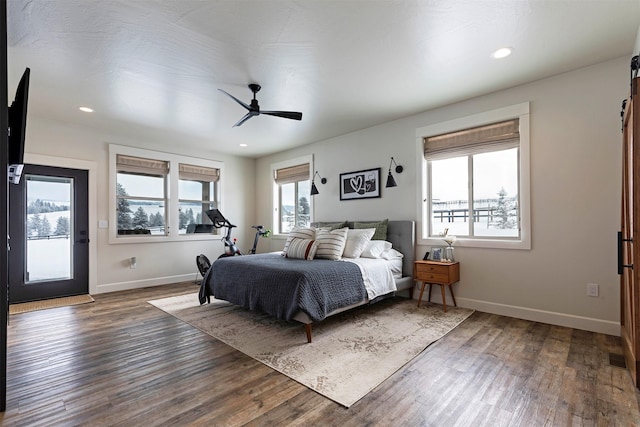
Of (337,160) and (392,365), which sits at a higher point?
(337,160)

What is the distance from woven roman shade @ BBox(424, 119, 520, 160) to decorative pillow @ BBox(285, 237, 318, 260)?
6.75 feet

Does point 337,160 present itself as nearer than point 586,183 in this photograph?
No

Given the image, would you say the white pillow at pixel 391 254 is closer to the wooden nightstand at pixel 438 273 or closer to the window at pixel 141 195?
the wooden nightstand at pixel 438 273

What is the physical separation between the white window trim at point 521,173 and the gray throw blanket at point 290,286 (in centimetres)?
151

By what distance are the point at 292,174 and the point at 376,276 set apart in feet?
11.1

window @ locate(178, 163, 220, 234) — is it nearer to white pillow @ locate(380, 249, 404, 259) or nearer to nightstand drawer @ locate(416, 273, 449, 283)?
white pillow @ locate(380, 249, 404, 259)

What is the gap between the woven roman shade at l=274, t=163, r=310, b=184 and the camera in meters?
6.08

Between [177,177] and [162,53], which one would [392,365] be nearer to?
[162,53]

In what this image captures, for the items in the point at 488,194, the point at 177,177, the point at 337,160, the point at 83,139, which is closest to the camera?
the point at 488,194

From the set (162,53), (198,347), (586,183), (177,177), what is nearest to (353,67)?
(162,53)

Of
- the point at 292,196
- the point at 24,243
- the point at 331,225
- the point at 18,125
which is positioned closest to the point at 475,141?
the point at 331,225

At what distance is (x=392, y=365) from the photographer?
2.39 m

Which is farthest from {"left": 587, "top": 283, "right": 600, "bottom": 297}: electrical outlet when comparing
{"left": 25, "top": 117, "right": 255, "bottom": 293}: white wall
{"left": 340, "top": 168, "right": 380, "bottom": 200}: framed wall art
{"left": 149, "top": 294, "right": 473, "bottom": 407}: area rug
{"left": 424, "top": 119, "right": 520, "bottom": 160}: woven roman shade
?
{"left": 25, "top": 117, "right": 255, "bottom": 293}: white wall

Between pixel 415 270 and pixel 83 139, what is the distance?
5.43 metres
